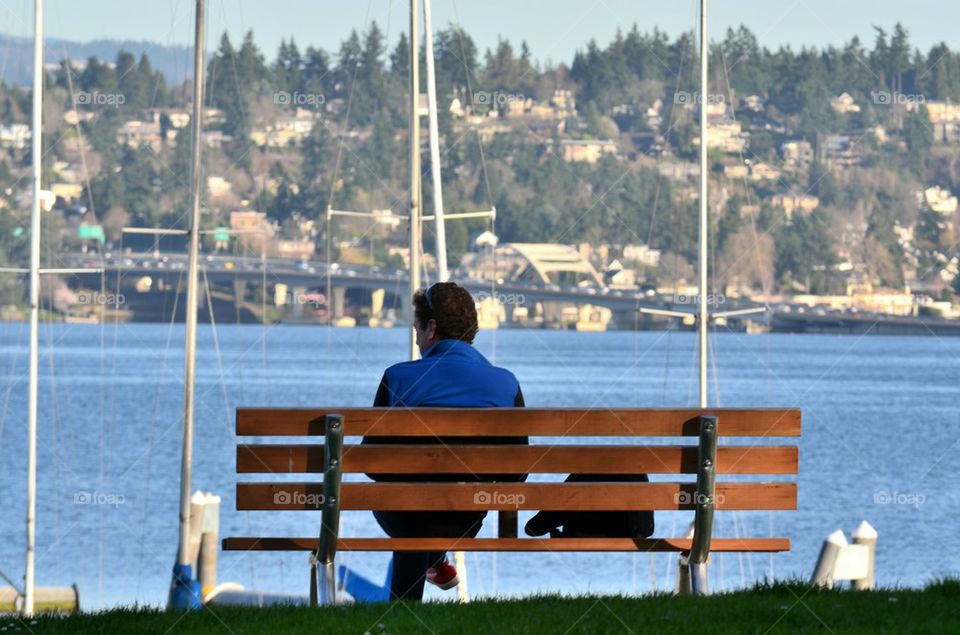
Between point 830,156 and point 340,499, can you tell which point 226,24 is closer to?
point 340,499

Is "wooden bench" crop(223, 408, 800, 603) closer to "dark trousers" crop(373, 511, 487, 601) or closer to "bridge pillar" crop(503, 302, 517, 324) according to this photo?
"dark trousers" crop(373, 511, 487, 601)

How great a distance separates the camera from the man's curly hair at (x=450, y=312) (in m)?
6.79

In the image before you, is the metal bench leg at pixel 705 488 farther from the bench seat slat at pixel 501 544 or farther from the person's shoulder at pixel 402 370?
the person's shoulder at pixel 402 370

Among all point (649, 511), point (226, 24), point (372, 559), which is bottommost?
point (372, 559)

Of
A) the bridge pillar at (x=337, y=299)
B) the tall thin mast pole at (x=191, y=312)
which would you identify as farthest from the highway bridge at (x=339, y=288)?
the tall thin mast pole at (x=191, y=312)

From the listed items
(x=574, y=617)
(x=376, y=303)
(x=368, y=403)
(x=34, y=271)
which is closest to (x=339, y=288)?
(x=368, y=403)

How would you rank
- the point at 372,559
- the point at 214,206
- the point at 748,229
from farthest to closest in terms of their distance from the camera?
the point at 214,206
the point at 748,229
the point at 372,559

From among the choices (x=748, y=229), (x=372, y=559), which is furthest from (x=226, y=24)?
(x=748, y=229)

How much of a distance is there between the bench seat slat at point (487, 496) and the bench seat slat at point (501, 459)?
2.1 inches

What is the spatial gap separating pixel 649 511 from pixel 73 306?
314 ft

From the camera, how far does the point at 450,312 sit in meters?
6.80

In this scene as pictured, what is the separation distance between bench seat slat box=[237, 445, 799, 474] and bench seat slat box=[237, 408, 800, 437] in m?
0.06

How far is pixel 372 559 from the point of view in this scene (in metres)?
25.0

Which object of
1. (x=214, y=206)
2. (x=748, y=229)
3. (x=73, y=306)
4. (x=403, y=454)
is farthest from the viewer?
(x=214, y=206)
